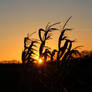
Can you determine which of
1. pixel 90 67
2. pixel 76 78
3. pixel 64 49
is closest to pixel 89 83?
pixel 76 78

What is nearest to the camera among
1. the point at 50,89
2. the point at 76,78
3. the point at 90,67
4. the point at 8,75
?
the point at 50,89

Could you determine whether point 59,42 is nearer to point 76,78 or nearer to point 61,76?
point 61,76

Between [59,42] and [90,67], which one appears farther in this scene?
[90,67]

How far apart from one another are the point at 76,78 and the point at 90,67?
86 cm

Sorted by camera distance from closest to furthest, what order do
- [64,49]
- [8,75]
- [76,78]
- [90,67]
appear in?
[64,49], [76,78], [90,67], [8,75]

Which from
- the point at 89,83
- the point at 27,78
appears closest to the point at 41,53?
the point at 27,78

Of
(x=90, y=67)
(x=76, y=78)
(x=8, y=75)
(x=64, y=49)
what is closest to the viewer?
(x=64, y=49)

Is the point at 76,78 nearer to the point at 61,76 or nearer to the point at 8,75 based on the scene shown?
the point at 61,76

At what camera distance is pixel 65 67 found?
5449mm

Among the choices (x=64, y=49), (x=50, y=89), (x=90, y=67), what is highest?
(x=64, y=49)

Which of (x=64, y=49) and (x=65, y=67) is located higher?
(x=64, y=49)

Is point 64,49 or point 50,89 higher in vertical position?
point 64,49

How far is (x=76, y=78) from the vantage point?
20.1 ft

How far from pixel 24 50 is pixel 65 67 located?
1.51 metres
